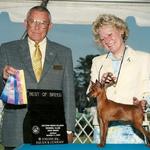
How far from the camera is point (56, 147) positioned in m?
1.89

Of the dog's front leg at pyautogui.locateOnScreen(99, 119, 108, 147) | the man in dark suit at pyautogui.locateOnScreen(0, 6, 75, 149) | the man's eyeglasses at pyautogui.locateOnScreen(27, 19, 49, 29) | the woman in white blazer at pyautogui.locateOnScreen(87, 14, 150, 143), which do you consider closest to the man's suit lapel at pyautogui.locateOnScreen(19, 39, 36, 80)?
the man in dark suit at pyautogui.locateOnScreen(0, 6, 75, 149)

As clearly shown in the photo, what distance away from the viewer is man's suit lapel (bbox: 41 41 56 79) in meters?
2.13

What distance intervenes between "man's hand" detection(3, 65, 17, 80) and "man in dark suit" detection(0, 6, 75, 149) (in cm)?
7

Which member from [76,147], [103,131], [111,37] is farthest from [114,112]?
[111,37]

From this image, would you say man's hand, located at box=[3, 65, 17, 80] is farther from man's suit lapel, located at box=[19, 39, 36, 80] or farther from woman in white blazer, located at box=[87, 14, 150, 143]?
woman in white blazer, located at box=[87, 14, 150, 143]

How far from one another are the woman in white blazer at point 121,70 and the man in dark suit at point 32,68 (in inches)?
5.6

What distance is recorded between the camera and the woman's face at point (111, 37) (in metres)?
2.10

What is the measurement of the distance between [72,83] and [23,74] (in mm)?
286

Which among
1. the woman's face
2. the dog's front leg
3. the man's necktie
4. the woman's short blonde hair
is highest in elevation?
the woman's short blonde hair

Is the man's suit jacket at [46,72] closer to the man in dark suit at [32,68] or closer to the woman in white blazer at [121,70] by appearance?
the man in dark suit at [32,68]

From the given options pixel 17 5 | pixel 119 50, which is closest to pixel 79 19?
pixel 17 5

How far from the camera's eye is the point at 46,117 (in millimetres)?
1924

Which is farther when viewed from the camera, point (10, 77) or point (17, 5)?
point (17, 5)

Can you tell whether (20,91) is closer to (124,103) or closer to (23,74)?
(23,74)
